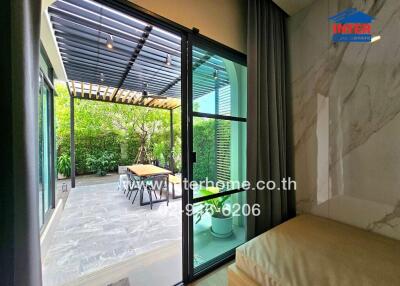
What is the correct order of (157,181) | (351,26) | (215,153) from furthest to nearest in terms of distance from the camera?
(157,181) < (215,153) < (351,26)

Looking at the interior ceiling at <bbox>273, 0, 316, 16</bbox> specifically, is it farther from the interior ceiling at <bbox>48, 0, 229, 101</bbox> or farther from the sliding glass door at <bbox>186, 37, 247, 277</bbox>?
the interior ceiling at <bbox>48, 0, 229, 101</bbox>

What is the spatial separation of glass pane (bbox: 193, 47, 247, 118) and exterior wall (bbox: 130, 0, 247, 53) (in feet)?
0.60

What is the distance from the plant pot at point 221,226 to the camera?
74.6 inches

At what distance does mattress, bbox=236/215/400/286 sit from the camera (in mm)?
980

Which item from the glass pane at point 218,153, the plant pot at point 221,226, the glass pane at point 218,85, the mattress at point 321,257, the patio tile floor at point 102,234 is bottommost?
the patio tile floor at point 102,234

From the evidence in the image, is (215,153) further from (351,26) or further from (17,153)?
(351,26)

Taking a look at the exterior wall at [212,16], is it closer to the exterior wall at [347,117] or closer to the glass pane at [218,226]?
the exterior wall at [347,117]

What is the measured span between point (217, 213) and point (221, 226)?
0.17 meters

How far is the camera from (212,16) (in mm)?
1682

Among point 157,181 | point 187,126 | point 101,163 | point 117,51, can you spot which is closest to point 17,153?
point 187,126

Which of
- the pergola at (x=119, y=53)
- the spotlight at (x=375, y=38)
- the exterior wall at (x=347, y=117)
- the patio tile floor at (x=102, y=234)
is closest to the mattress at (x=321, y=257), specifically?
the exterior wall at (x=347, y=117)

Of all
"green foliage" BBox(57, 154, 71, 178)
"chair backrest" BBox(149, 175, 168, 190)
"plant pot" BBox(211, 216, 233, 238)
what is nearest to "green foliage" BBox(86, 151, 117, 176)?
"green foliage" BBox(57, 154, 71, 178)

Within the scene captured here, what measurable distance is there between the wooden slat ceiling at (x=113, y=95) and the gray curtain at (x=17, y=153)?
12.0 feet


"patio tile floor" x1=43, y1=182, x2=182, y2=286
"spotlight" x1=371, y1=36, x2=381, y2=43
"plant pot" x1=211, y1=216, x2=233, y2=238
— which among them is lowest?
"patio tile floor" x1=43, y1=182, x2=182, y2=286
